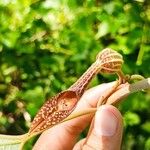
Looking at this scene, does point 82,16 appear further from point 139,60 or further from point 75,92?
point 75,92

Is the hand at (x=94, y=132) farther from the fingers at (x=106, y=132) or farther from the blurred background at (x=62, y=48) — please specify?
the blurred background at (x=62, y=48)

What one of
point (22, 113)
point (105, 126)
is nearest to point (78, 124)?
point (105, 126)

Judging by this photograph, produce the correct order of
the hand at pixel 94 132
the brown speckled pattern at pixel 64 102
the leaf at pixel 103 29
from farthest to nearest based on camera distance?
Answer: the leaf at pixel 103 29
the hand at pixel 94 132
the brown speckled pattern at pixel 64 102

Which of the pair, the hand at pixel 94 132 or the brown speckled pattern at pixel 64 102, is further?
the hand at pixel 94 132

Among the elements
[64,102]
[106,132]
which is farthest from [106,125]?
[64,102]

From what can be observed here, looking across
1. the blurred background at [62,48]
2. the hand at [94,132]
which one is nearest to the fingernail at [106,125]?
the hand at [94,132]
